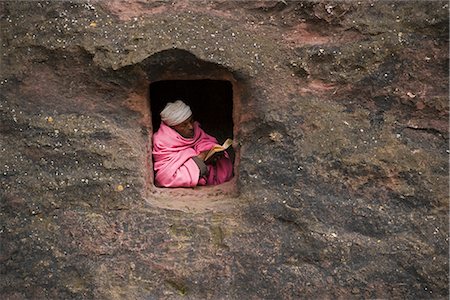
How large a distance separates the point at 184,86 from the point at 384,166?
1402 mm

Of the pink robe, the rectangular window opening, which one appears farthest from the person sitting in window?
the rectangular window opening

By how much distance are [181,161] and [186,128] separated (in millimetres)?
217

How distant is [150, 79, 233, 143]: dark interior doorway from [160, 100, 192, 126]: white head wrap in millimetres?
364

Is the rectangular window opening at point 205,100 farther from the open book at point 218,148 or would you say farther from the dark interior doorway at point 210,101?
the open book at point 218,148

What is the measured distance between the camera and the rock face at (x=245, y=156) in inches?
98.0

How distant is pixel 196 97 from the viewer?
3438 mm

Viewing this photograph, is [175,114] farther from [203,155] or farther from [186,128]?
[203,155]

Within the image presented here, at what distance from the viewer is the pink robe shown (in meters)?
2.87

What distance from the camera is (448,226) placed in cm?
247

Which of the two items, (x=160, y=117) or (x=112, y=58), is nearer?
(x=112, y=58)

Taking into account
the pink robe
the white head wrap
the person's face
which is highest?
the white head wrap

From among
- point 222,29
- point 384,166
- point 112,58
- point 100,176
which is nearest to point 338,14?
point 222,29

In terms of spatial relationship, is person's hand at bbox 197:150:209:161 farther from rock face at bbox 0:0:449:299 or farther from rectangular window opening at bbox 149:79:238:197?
rock face at bbox 0:0:449:299

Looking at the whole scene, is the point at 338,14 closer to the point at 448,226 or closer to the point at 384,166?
the point at 384,166
